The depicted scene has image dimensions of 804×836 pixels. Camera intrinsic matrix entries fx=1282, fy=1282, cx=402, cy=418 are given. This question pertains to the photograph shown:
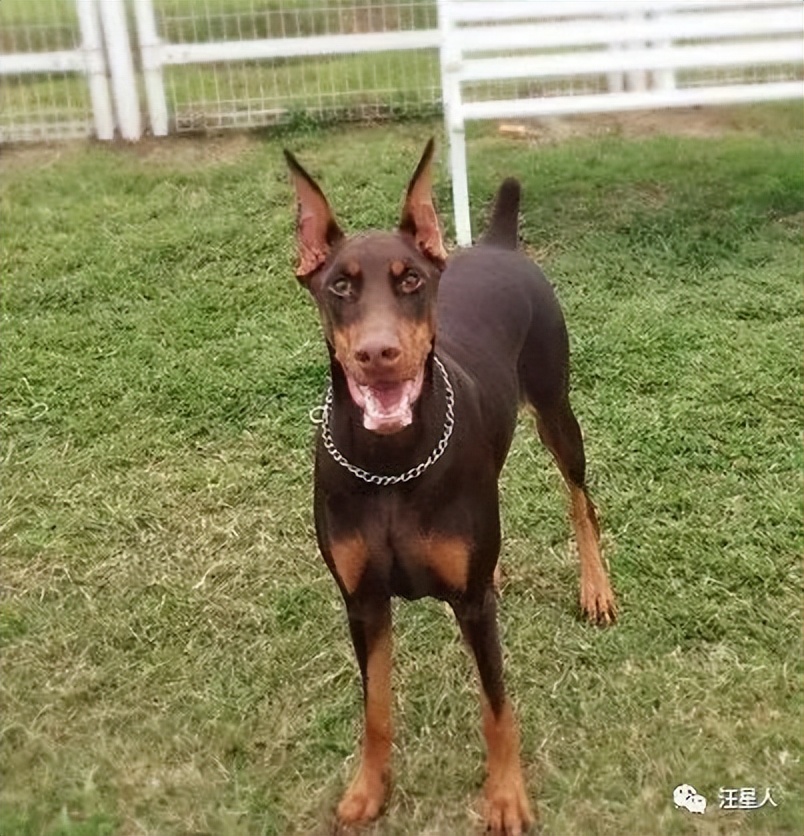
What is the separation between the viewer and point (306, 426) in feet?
13.5

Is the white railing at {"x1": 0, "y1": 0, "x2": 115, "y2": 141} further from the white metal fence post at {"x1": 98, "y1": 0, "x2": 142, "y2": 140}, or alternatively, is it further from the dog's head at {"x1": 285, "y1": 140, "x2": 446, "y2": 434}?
the dog's head at {"x1": 285, "y1": 140, "x2": 446, "y2": 434}

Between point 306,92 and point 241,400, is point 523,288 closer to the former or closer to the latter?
point 241,400

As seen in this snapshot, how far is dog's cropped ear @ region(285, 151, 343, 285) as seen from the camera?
2240mm

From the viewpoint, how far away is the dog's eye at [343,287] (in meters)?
2.13

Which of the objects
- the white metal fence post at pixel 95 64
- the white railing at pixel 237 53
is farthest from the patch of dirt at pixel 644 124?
the white metal fence post at pixel 95 64

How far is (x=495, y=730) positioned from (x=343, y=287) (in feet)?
3.16

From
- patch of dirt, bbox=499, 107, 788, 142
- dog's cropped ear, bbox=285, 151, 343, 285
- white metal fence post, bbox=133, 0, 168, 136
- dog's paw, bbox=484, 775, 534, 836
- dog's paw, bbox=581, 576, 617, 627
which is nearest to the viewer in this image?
dog's cropped ear, bbox=285, 151, 343, 285

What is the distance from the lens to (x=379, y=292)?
212cm

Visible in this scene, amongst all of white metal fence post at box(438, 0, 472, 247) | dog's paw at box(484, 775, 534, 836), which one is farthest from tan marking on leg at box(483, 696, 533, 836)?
white metal fence post at box(438, 0, 472, 247)

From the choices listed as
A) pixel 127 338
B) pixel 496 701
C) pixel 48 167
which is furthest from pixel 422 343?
pixel 48 167

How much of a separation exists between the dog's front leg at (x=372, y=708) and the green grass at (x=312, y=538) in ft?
0.19

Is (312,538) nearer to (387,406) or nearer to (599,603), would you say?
(599,603)

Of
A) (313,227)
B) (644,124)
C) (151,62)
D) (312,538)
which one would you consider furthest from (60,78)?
(313,227)

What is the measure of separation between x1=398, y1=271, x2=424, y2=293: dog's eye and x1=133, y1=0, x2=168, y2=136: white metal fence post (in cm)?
479
